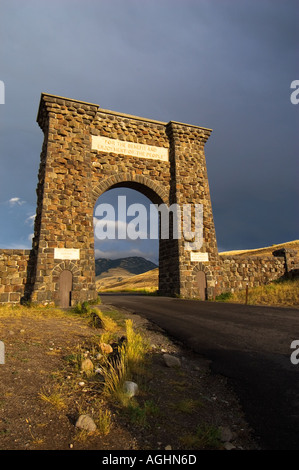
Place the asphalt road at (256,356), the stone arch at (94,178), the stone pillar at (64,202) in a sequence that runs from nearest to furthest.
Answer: the asphalt road at (256,356)
the stone pillar at (64,202)
the stone arch at (94,178)

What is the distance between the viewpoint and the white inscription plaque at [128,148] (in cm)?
1646

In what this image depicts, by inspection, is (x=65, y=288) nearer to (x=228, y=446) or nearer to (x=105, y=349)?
(x=105, y=349)

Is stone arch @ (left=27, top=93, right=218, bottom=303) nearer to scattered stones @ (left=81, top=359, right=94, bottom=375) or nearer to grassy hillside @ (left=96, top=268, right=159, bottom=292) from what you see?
scattered stones @ (left=81, top=359, right=94, bottom=375)

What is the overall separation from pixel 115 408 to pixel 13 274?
37.8 ft

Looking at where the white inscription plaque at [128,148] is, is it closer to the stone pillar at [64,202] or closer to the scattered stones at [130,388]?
the stone pillar at [64,202]

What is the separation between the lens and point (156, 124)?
59.9 feet

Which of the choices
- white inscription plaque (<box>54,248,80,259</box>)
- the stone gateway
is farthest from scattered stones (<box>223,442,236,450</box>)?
white inscription plaque (<box>54,248,80,259</box>)

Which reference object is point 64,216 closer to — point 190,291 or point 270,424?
point 190,291

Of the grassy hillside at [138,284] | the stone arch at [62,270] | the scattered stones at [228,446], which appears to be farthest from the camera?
the grassy hillside at [138,284]

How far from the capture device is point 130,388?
3.91 m

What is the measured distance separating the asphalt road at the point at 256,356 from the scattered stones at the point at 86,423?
1.74m

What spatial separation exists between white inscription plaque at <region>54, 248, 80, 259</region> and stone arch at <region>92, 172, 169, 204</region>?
10.3 feet

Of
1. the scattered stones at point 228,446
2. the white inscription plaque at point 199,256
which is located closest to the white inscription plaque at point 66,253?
the white inscription plaque at point 199,256
